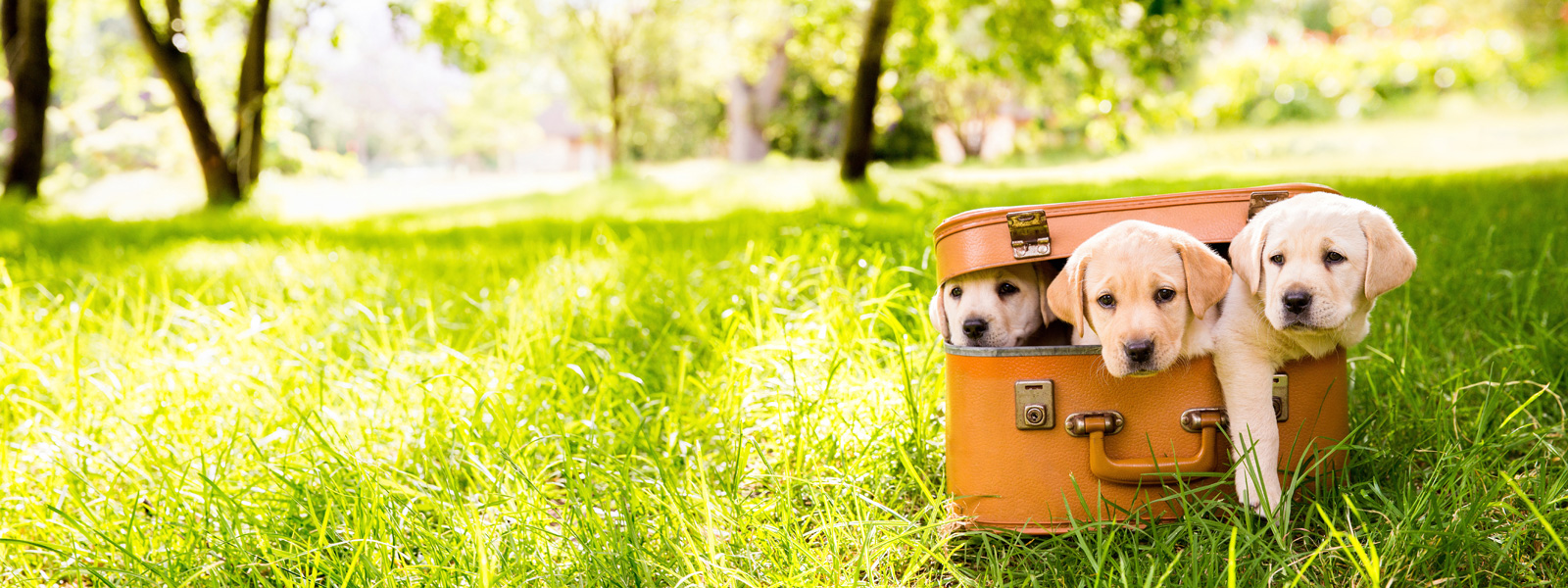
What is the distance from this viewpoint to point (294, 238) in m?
6.54

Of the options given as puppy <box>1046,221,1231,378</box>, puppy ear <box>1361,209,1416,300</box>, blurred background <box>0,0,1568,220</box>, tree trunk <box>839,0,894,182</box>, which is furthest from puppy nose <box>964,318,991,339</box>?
tree trunk <box>839,0,894,182</box>

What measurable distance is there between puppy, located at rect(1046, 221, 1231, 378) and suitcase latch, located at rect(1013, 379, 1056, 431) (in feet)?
0.49

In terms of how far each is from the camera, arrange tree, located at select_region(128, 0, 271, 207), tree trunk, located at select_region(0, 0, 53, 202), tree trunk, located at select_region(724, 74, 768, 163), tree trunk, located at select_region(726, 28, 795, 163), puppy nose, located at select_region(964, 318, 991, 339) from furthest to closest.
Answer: tree trunk, located at select_region(724, 74, 768, 163), tree trunk, located at select_region(726, 28, 795, 163), tree trunk, located at select_region(0, 0, 53, 202), tree, located at select_region(128, 0, 271, 207), puppy nose, located at select_region(964, 318, 991, 339)

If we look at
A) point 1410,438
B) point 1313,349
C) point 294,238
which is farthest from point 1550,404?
point 294,238

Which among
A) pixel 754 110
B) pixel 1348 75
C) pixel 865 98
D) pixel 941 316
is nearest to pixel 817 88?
pixel 754 110

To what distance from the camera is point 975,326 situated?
193 centimetres

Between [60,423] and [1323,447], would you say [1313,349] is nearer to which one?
[1323,447]

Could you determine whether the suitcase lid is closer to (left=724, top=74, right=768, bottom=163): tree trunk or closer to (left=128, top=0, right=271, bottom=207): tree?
(left=128, top=0, right=271, bottom=207): tree

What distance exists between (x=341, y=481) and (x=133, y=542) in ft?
1.28

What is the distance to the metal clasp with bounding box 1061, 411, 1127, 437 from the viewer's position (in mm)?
1724

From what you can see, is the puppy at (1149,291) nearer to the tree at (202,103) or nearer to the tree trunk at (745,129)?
the tree at (202,103)

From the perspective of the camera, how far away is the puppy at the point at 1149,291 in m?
1.56

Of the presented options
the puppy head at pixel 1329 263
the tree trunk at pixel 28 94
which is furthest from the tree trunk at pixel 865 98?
the tree trunk at pixel 28 94

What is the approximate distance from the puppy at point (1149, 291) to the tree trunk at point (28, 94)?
39.6 ft
